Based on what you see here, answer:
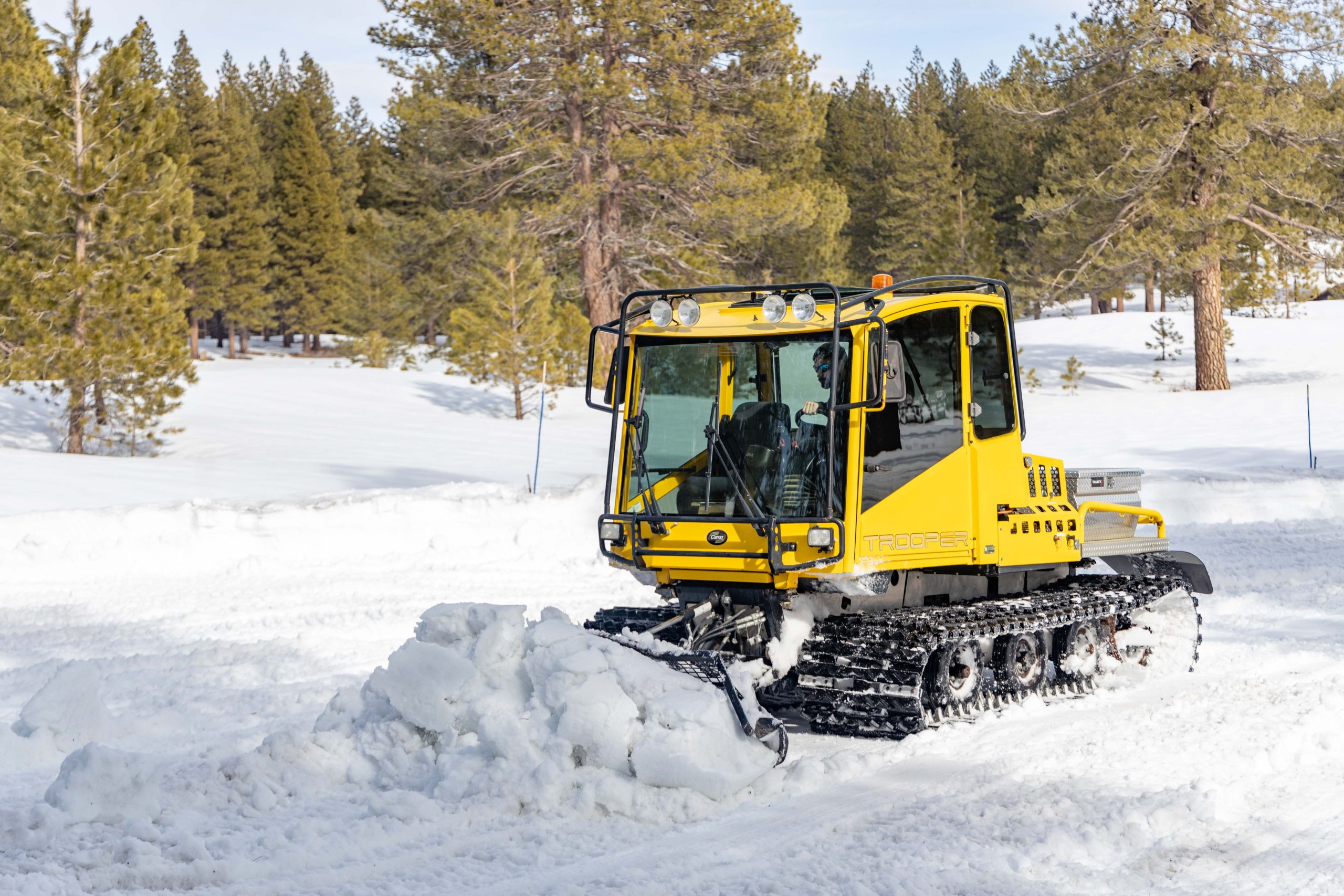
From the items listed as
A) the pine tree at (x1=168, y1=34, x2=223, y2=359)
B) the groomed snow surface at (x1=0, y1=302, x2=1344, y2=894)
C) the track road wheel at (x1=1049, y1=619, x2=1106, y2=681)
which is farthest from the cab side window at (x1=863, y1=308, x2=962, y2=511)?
the pine tree at (x1=168, y1=34, x2=223, y2=359)

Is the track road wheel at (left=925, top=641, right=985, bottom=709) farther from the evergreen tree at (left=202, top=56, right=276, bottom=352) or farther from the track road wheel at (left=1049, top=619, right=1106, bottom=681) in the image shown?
the evergreen tree at (left=202, top=56, right=276, bottom=352)

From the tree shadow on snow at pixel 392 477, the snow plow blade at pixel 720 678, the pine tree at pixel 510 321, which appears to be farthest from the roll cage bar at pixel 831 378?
the pine tree at pixel 510 321

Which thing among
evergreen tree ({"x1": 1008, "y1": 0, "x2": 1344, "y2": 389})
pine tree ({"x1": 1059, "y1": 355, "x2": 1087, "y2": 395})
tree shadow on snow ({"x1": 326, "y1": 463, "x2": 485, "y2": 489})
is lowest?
tree shadow on snow ({"x1": 326, "y1": 463, "x2": 485, "y2": 489})

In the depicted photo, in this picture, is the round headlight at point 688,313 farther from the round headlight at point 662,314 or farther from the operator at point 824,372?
the operator at point 824,372

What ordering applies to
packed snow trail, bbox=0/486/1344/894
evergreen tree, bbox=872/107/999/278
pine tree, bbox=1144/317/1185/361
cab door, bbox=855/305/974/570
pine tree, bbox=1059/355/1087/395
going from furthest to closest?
evergreen tree, bbox=872/107/999/278, pine tree, bbox=1144/317/1185/361, pine tree, bbox=1059/355/1087/395, cab door, bbox=855/305/974/570, packed snow trail, bbox=0/486/1344/894

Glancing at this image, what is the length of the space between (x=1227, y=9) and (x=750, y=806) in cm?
2508

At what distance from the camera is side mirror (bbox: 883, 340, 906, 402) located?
6.87 meters

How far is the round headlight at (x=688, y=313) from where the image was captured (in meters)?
7.21

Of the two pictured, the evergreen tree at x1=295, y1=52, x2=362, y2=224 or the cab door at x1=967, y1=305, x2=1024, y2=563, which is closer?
the cab door at x1=967, y1=305, x2=1024, y2=563

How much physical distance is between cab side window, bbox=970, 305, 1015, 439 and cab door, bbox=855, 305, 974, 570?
0.48 feet

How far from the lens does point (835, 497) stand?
6.90 meters

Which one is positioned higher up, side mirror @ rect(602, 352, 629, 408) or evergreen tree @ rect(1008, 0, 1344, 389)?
evergreen tree @ rect(1008, 0, 1344, 389)

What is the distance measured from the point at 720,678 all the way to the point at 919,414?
1.97 m

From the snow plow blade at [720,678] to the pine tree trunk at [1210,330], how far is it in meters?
24.7
